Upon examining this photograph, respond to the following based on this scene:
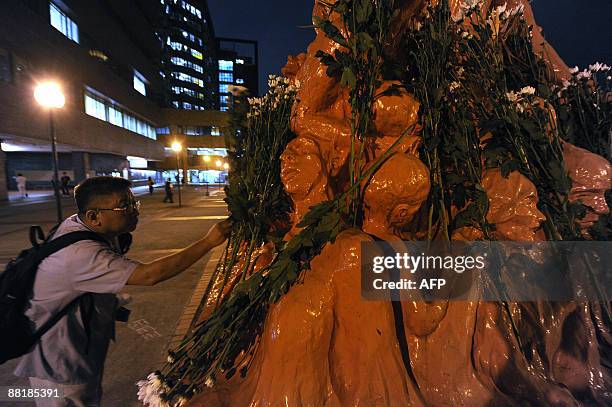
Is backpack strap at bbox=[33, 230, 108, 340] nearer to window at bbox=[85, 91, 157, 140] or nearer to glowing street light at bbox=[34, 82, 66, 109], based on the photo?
glowing street light at bbox=[34, 82, 66, 109]

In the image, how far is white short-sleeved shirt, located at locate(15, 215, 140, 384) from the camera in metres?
1.47

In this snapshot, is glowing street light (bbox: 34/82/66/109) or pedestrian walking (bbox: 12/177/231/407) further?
glowing street light (bbox: 34/82/66/109)

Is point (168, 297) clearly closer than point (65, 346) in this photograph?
No

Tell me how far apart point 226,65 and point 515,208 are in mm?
96313

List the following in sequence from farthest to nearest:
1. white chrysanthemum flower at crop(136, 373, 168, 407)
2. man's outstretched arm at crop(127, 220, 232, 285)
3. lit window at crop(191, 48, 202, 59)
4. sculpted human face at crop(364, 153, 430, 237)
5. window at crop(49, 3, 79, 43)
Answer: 1. lit window at crop(191, 48, 202, 59)
2. window at crop(49, 3, 79, 43)
3. sculpted human face at crop(364, 153, 430, 237)
4. white chrysanthemum flower at crop(136, 373, 168, 407)
5. man's outstretched arm at crop(127, 220, 232, 285)

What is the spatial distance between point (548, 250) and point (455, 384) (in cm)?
141

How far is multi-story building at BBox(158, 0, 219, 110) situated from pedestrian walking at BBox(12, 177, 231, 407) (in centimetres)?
6762

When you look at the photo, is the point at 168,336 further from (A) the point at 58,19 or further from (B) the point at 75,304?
(A) the point at 58,19

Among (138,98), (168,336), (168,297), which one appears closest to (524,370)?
(168,336)

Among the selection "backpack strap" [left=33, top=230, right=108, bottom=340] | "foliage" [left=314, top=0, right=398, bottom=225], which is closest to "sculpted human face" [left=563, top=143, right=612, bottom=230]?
"foliage" [left=314, top=0, right=398, bottom=225]

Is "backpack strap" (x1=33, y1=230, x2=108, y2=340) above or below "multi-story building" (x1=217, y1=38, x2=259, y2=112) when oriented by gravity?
below

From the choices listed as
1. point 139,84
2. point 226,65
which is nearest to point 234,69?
point 226,65

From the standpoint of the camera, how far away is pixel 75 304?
1.58m

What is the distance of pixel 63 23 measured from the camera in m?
19.8
